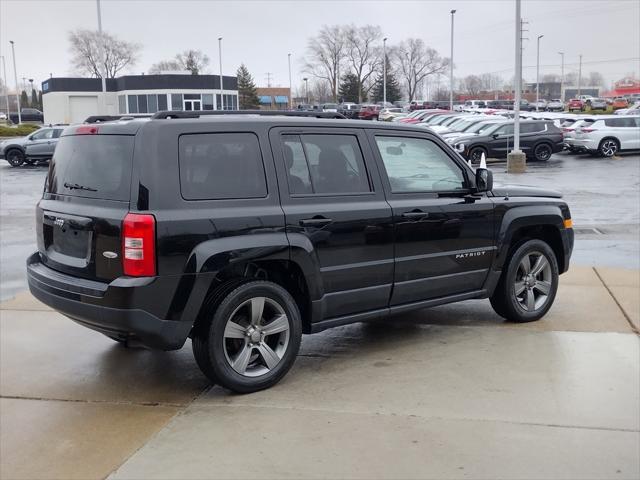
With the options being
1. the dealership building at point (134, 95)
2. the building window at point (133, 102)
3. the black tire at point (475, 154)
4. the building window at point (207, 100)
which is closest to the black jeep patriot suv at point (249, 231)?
the black tire at point (475, 154)

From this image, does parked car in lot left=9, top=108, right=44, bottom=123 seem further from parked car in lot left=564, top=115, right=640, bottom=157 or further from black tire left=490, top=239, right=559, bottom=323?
black tire left=490, top=239, right=559, bottom=323

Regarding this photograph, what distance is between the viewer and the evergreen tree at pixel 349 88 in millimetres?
104481

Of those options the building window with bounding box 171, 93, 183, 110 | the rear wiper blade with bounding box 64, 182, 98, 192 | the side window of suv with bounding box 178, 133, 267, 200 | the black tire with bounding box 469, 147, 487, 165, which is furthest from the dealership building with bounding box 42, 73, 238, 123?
the side window of suv with bounding box 178, 133, 267, 200

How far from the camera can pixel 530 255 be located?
21.4ft

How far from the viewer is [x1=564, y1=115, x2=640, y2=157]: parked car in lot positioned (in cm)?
2967

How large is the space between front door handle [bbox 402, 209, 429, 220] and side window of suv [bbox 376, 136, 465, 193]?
0.20 meters

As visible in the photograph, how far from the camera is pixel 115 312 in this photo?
A: 440cm

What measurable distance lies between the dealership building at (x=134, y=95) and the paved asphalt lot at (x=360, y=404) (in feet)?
202

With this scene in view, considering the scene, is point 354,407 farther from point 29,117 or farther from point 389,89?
point 389,89

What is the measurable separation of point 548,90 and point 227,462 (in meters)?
164

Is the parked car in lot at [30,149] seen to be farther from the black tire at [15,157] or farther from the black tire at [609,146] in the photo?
the black tire at [609,146]

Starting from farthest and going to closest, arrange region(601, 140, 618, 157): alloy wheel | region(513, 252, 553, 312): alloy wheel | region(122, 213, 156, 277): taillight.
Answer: region(601, 140, 618, 157): alloy wheel → region(513, 252, 553, 312): alloy wheel → region(122, 213, 156, 277): taillight

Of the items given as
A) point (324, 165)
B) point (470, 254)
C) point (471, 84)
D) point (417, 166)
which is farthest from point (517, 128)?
point (471, 84)

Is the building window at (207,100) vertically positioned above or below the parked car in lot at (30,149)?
above
